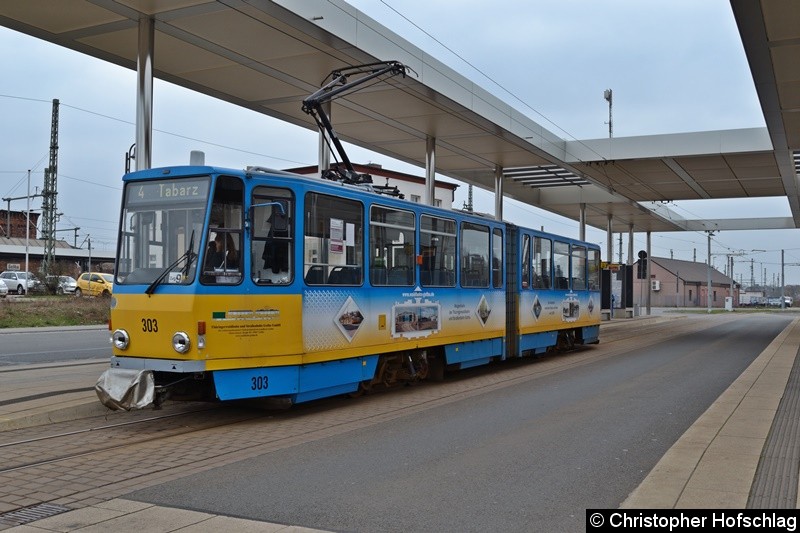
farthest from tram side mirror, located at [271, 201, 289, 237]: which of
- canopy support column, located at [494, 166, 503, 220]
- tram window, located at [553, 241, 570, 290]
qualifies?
canopy support column, located at [494, 166, 503, 220]

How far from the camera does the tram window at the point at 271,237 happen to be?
9.84m

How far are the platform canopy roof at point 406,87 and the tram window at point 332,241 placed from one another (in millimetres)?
3934

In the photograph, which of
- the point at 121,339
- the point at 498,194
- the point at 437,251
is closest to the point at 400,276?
the point at 437,251

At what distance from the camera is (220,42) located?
1471 cm

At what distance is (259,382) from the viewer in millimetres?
9750

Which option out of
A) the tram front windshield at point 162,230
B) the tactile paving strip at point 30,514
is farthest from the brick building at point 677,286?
the tactile paving strip at point 30,514

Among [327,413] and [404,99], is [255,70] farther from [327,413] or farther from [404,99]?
[327,413]

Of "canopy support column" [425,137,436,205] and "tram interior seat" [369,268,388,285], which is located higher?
"canopy support column" [425,137,436,205]

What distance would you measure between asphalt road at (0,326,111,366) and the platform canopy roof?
6.76 m

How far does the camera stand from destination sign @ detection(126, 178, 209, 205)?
9.61 m

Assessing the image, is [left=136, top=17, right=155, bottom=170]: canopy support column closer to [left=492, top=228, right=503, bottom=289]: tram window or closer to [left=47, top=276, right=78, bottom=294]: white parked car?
[left=492, top=228, right=503, bottom=289]: tram window

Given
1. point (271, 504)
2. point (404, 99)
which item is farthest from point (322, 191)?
point (404, 99)

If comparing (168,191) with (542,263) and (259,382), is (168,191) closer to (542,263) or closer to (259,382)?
(259,382)

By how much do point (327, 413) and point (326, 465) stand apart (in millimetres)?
3300
